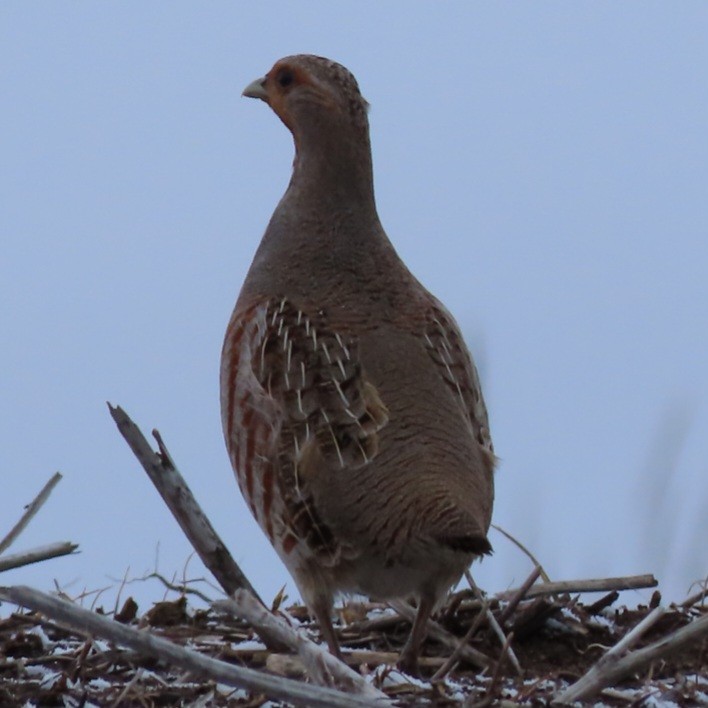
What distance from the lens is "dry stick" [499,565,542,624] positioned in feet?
13.6

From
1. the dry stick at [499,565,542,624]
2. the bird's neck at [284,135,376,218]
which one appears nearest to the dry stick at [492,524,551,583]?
the dry stick at [499,565,542,624]

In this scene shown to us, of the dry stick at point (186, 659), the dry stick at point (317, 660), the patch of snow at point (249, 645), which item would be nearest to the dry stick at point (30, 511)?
the patch of snow at point (249, 645)

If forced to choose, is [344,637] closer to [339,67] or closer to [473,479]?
[473,479]

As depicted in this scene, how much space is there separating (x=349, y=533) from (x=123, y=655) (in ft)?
2.47

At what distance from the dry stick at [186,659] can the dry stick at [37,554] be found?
0.99 meters

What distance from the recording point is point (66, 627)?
382cm

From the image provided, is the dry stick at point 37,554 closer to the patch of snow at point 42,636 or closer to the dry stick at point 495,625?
the patch of snow at point 42,636

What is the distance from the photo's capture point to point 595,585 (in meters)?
4.20

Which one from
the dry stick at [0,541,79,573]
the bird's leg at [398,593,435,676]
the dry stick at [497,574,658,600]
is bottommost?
the bird's leg at [398,593,435,676]

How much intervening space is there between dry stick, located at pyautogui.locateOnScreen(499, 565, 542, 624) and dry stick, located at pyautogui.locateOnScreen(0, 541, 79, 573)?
1.43 meters

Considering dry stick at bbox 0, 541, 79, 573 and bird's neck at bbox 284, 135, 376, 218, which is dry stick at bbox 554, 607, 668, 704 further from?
bird's neck at bbox 284, 135, 376, 218

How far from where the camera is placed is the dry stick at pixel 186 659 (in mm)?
2340

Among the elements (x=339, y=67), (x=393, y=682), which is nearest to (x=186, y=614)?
(x=393, y=682)

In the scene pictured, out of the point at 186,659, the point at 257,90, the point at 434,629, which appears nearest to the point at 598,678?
the point at 186,659
